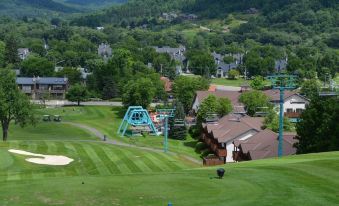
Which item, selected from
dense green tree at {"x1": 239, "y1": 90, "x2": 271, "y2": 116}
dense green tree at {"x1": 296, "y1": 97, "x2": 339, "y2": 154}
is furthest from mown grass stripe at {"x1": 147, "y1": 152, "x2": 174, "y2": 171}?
dense green tree at {"x1": 239, "y1": 90, "x2": 271, "y2": 116}

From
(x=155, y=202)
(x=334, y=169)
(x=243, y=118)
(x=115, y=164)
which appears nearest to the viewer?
(x=155, y=202)

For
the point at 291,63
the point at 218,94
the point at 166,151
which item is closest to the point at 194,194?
the point at 166,151

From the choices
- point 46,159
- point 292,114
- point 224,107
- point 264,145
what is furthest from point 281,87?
point 292,114

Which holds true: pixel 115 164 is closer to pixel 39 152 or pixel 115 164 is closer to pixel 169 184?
pixel 39 152

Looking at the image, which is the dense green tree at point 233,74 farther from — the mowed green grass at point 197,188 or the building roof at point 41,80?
the mowed green grass at point 197,188

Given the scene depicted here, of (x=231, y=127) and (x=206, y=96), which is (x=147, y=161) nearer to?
(x=231, y=127)

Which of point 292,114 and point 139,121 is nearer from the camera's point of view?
point 139,121

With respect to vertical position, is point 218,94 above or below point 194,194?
above
